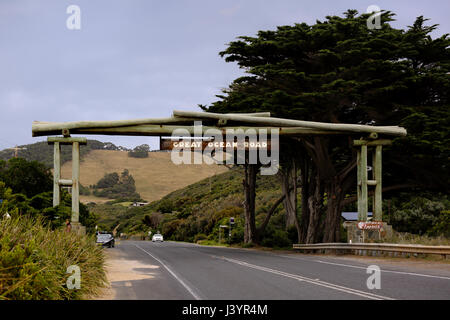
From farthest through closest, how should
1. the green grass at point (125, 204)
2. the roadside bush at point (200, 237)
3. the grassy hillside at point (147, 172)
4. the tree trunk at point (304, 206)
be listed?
1. the grassy hillside at point (147, 172)
2. the green grass at point (125, 204)
3. the roadside bush at point (200, 237)
4. the tree trunk at point (304, 206)

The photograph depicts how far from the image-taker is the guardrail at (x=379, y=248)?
20.8 m

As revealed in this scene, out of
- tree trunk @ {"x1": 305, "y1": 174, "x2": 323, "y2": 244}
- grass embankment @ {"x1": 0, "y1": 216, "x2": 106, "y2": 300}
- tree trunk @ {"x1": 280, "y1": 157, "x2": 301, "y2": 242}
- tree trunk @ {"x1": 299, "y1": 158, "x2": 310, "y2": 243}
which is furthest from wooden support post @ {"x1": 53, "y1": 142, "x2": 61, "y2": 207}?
tree trunk @ {"x1": 280, "y1": 157, "x2": 301, "y2": 242}

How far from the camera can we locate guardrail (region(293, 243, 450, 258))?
2080cm

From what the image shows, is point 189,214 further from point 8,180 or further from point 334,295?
point 334,295

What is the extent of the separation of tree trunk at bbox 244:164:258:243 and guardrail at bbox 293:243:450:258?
12.2m

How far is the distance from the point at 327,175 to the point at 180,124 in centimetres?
1020

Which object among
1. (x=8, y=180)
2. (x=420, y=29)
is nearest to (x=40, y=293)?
(x=420, y=29)

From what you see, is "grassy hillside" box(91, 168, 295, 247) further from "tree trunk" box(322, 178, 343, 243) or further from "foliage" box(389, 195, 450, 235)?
"foliage" box(389, 195, 450, 235)

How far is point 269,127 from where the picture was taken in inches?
1050

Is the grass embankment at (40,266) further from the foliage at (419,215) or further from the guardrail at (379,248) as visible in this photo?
the foliage at (419,215)

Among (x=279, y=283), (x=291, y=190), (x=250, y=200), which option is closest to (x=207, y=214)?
(x=250, y=200)

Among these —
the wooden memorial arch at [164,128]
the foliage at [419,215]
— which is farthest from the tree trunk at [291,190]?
the wooden memorial arch at [164,128]

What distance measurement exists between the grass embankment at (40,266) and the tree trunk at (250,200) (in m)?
29.2

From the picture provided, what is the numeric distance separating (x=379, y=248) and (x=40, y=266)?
16.9 meters
